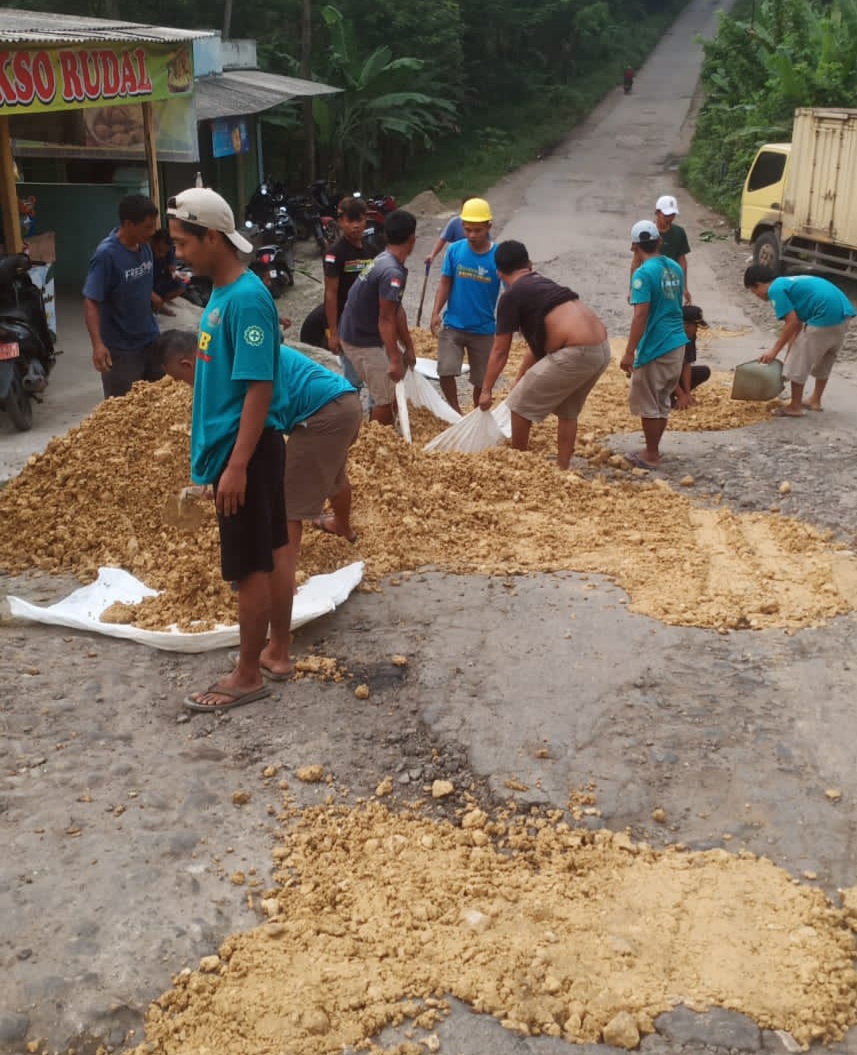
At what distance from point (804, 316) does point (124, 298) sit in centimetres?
508

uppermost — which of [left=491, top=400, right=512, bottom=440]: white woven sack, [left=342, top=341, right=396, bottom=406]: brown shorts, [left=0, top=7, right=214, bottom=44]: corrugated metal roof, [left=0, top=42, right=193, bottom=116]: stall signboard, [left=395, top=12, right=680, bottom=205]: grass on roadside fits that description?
[left=0, top=7, right=214, bottom=44]: corrugated metal roof

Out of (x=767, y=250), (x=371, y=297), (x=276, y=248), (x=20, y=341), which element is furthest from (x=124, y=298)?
(x=767, y=250)

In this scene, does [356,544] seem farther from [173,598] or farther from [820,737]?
[820,737]

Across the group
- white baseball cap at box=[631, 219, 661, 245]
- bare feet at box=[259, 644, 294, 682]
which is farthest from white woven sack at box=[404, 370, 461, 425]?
bare feet at box=[259, 644, 294, 682]

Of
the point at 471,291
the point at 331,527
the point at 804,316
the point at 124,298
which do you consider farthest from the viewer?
the point at 804,316

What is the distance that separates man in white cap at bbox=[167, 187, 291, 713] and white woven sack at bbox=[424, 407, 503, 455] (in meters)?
3.07

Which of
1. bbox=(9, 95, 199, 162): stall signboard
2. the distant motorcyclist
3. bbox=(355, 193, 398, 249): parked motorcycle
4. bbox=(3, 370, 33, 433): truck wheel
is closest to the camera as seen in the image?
bbox=(3, 370, 33, 433): truck wheel

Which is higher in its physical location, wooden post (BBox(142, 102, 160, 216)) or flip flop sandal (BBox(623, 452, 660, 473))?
wooden post (BBox(142, 102, 160, 216))

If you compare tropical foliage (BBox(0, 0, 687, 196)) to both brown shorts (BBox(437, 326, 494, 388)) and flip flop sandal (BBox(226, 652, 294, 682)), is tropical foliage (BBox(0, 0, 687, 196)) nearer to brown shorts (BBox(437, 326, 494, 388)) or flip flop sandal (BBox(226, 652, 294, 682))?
brown shorts (BBox(437, 326, 494, 388))

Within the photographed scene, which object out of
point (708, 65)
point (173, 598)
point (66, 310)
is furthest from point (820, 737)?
point (708, 65)

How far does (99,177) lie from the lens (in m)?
14.4

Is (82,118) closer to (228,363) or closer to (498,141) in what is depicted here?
(228,363)

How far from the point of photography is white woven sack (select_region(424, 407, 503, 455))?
712cm

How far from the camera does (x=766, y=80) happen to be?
2427 cm
